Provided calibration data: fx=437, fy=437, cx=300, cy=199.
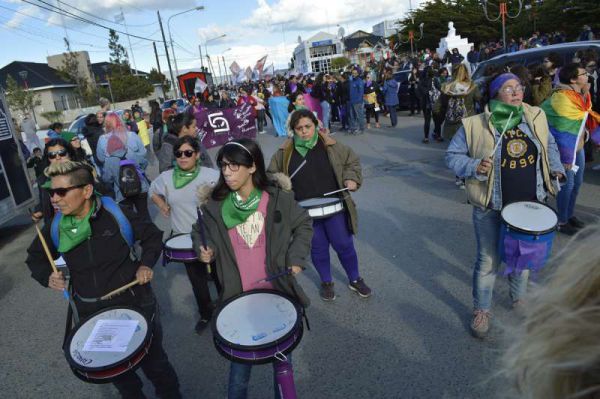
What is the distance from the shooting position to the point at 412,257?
16.1 feet

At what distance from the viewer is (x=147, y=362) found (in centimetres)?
268

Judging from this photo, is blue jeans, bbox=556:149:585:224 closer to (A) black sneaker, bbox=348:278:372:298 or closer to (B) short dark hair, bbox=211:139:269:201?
(A) black sneaker, bbox=348:278:372:298

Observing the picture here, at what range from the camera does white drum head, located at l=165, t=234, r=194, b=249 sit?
→ 11.4 feet

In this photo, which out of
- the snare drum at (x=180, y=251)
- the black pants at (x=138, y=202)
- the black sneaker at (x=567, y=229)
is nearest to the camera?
the snare drum at (x=180, y=251)

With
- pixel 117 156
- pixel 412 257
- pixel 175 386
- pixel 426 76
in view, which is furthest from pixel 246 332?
pixel 426 76

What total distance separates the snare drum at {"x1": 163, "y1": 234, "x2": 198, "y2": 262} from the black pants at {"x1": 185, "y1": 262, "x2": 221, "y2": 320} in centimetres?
35

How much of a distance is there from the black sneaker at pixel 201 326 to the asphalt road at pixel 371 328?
0.06m

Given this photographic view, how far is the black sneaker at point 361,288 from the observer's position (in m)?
4.19

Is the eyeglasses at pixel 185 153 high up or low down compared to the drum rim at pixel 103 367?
up

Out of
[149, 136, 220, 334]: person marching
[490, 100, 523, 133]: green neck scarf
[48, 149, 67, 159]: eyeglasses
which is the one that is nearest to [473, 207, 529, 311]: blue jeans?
[490, 100, 523, 133]: green neck scarf

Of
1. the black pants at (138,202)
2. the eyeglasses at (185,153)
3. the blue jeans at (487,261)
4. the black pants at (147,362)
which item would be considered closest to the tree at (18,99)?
the black pants at (138,202)

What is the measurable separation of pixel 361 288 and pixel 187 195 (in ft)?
6.09

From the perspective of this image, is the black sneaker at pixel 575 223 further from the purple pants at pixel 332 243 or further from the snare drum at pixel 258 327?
the snare drum at pixel 258 327

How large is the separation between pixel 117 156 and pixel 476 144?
501 cm
